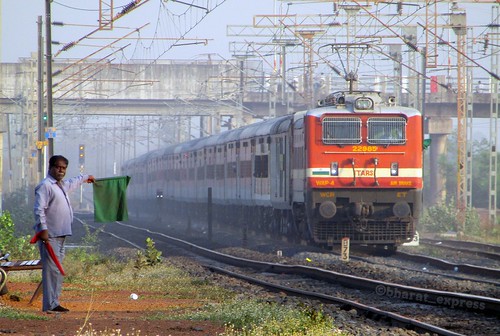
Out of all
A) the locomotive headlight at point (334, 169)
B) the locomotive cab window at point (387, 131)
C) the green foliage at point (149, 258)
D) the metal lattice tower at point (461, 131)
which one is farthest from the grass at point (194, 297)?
the metal lattice tower at point (461, 131)

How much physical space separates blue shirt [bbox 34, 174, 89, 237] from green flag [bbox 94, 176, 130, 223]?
1439mm

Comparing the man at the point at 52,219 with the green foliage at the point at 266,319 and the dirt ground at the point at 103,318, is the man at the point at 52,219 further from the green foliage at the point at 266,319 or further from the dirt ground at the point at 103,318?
the green foliage at the point at 266,319

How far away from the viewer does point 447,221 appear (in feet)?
131

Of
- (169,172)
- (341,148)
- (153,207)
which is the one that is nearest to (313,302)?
(341,148)

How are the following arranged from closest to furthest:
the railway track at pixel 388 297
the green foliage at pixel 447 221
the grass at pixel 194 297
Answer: the grass at pixel 194 297
the railway track at pixel 388 297
the green foliage at pixel 447 221

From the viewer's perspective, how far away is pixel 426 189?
7900 cm

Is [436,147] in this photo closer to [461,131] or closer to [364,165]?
[461,131]

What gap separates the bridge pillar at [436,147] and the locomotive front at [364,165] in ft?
120

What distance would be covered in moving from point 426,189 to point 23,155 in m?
31.8

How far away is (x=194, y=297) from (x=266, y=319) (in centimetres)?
457

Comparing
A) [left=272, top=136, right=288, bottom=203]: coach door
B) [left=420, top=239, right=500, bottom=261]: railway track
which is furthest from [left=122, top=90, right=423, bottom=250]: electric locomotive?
[left=420, top=239, right=500, bottom=261]: railway track

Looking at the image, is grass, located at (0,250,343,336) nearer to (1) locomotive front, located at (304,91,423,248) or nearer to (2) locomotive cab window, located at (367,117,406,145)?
(1) locomotive front, located at (304,91,423,248)

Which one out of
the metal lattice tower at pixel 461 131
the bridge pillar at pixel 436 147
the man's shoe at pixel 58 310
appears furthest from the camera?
the bridge pillar at pixel 436 147

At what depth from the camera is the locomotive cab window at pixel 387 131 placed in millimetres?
23672
